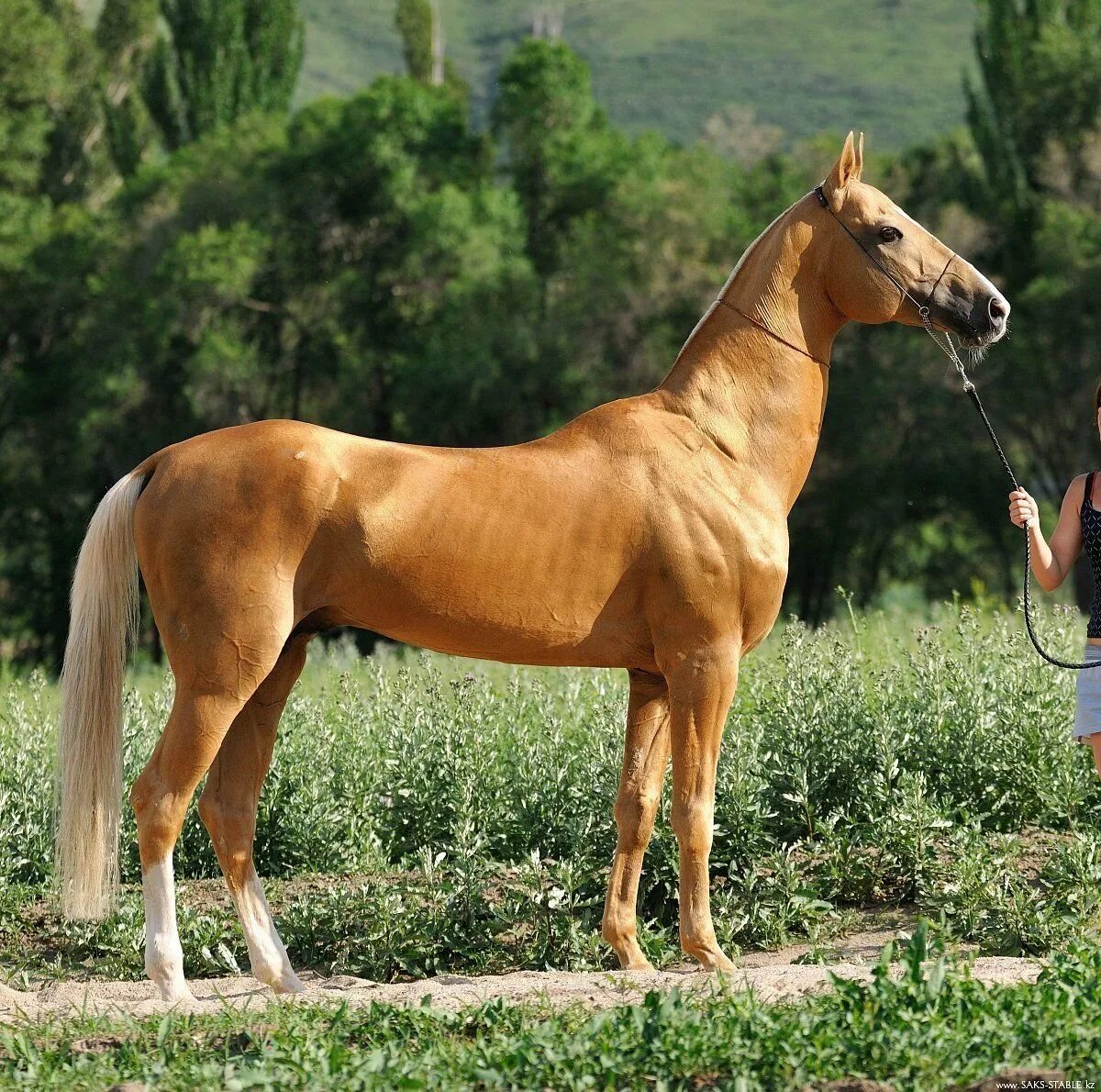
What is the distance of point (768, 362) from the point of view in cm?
532

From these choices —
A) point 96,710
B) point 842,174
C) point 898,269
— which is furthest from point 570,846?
point 842,174

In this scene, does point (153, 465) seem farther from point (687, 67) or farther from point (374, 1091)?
point (687, 67)

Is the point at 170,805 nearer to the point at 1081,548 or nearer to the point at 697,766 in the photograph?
the point at 697,766

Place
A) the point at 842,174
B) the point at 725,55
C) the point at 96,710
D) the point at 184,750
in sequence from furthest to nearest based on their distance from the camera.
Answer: the point at 725,55, the point at 842,174, the point at 96,710, the point at 184,750

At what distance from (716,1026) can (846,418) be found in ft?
80.3

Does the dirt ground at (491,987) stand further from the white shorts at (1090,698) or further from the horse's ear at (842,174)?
the horse's ear at (842,174)

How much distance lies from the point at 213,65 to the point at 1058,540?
33.3 metres

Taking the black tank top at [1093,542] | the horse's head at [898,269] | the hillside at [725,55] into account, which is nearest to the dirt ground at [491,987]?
the black tank top at [1093,542]

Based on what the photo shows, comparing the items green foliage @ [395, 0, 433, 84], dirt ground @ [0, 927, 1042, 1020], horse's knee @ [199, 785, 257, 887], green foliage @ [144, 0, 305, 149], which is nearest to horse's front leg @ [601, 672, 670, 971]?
dirt ground @ [0, 927, 1042, 1020]

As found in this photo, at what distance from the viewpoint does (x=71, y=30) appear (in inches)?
1531

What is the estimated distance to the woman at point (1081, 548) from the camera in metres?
5.08

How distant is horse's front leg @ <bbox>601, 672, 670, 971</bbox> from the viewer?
17.1 ft

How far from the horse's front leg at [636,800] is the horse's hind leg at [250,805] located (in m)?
1.13

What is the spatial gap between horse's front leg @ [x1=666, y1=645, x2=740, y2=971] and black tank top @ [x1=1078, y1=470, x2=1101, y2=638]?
128cm
